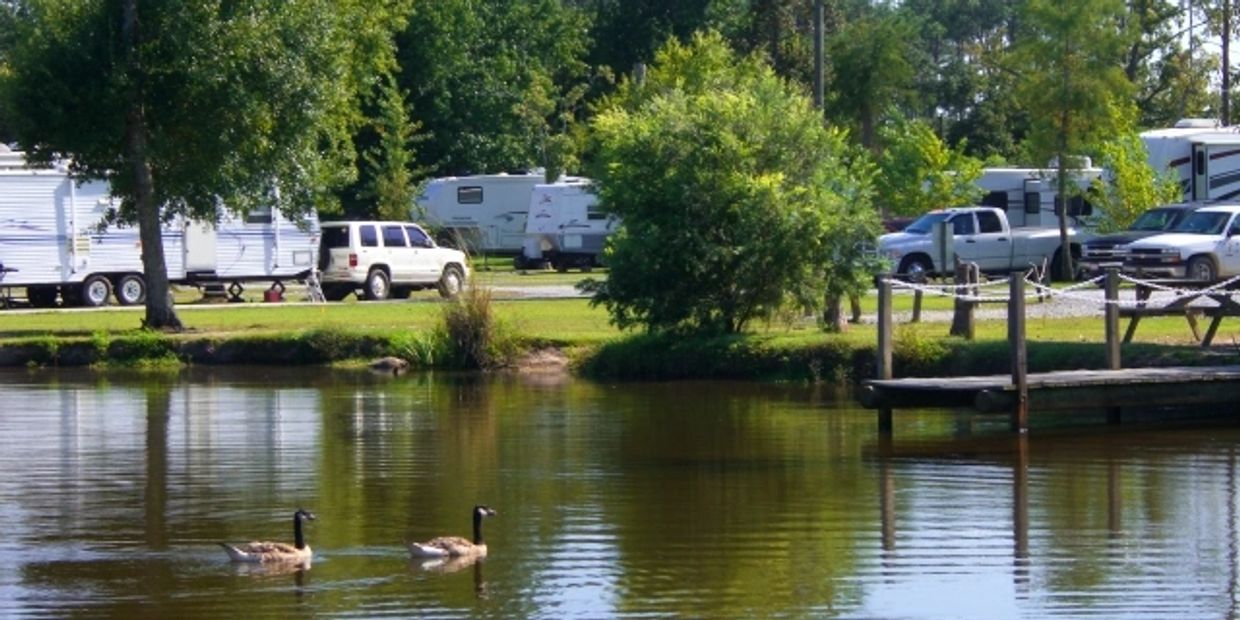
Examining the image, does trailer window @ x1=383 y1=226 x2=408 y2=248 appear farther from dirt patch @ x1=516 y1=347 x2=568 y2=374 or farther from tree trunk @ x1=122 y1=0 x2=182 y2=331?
dirt patch @ x1=516 y1=347 x2=568 y2=374

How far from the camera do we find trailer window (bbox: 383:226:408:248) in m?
46.5

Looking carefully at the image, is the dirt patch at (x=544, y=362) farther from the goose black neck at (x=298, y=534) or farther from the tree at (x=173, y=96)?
the goose black neck at (x=298, y=534)

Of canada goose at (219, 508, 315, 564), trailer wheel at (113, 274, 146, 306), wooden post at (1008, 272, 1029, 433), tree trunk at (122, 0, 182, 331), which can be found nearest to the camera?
canada goose at (219, 508, 315, 564)

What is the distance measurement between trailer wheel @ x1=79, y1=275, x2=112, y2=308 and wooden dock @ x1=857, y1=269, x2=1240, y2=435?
24227mm

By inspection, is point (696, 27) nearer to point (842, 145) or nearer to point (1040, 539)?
point (842, 145)

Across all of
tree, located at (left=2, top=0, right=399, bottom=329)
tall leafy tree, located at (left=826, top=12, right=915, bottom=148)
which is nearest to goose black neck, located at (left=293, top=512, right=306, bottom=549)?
tree, located at (left=2, top=0, right=399, bottom=329)

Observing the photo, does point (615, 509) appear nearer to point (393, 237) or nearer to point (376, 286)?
point (376, 286)

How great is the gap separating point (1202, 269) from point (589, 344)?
586 inches

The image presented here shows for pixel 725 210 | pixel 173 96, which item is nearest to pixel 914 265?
pixel 725 210

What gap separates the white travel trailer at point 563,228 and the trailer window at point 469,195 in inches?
206

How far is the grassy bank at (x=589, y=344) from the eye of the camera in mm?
27281

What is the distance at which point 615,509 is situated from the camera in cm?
1811

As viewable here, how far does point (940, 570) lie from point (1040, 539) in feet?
5.09

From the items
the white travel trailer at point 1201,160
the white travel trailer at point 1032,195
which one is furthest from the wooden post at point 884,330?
the white travel trailer at point 1032,195
